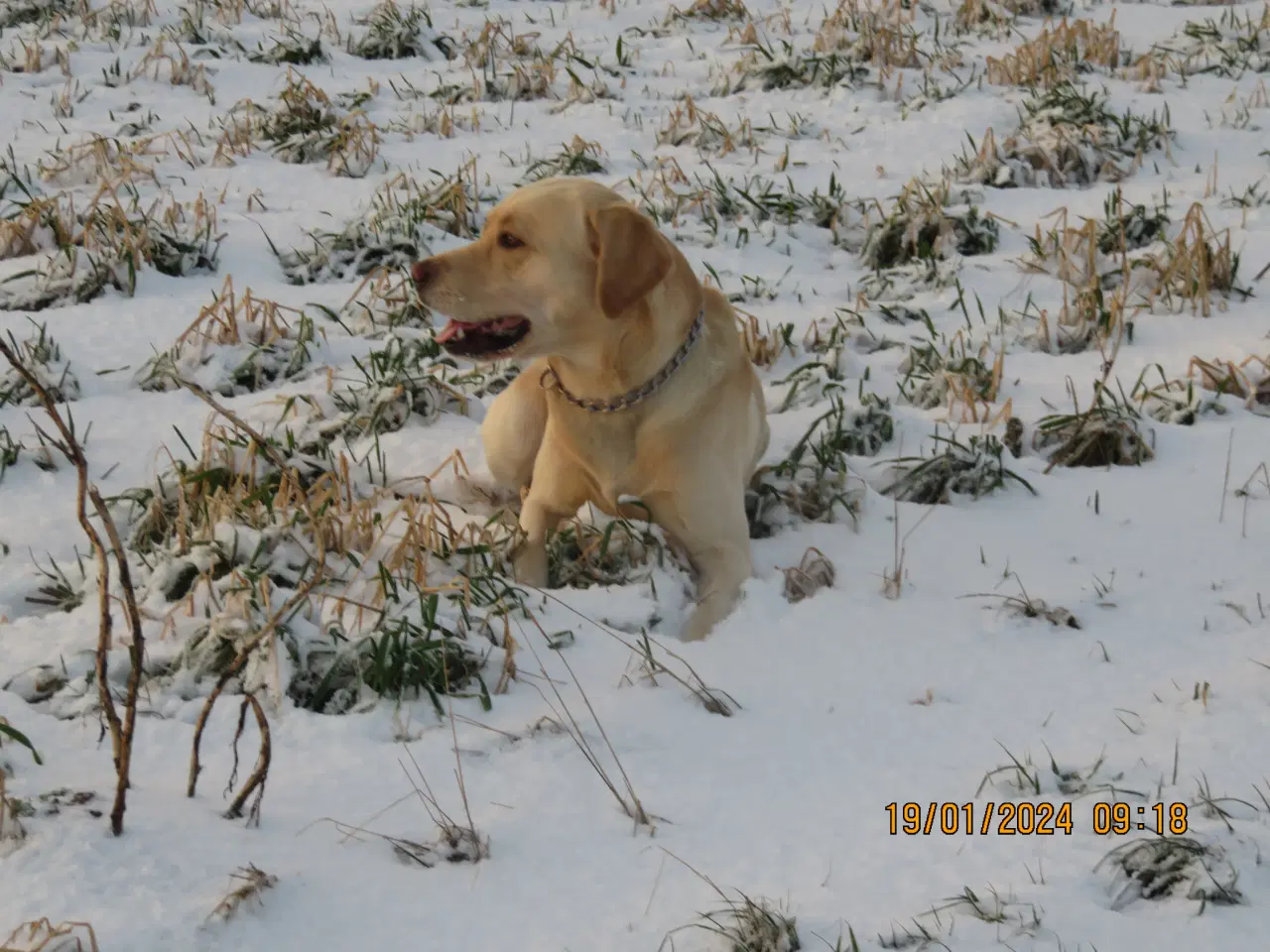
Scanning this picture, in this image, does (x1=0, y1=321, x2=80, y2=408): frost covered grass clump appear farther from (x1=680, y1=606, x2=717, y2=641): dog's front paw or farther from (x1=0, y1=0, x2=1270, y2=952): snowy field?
(x1=680, y1=606, x2=717, y2=641): dog's front paw

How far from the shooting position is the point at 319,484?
152 inches

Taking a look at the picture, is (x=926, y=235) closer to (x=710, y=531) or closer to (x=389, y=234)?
(x=389, y=234)

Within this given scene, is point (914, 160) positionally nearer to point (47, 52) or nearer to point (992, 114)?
point (992, 114)

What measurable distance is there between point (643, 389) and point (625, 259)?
1.43 ft

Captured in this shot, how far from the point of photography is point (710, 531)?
12.1 feet

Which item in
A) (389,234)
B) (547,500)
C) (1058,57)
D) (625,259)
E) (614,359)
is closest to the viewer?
(625,259)

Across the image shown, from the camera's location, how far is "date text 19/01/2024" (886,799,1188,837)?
2385 millimetres

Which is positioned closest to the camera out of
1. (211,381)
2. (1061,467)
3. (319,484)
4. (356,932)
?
(356,932)

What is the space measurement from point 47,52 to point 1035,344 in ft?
22.5

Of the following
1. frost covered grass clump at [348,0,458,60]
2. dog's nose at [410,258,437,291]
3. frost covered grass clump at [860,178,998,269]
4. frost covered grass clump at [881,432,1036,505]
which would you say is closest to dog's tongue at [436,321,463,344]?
dog's nose at [410,258,437,291]

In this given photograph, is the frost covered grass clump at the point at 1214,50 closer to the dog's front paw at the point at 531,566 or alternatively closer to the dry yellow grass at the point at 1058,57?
the dry yellow grass at the point at 1058,57

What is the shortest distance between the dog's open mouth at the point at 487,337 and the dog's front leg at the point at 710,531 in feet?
2.17

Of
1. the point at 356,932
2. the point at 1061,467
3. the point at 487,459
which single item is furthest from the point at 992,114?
the point at 356,932
